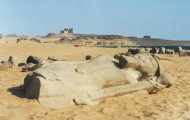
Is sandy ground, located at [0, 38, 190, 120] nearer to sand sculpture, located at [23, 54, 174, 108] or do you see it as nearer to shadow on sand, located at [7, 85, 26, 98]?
shadow on sand, located at [7, 85, 26, 98]

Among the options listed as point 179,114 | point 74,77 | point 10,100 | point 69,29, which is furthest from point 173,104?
point 69,29

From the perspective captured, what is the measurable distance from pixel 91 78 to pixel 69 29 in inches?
6448

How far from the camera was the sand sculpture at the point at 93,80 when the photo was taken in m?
6.09

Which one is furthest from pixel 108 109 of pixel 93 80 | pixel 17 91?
pixel 17 91

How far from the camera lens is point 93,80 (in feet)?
22.4

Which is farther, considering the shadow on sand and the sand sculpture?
the shadow on sand

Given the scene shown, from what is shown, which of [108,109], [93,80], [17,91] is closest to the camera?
[108,109]

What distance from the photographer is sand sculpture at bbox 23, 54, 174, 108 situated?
240 inches

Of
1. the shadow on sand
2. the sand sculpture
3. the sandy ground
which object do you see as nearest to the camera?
the sandy ground

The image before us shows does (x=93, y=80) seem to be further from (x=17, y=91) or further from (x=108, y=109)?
(x=17, y=91)

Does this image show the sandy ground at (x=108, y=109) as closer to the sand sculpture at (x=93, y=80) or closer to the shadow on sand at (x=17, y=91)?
the shadow on sand at (x=17, y=91)

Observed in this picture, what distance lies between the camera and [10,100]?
20.0 feet

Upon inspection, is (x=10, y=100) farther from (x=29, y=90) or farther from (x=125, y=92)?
(x=125, y=92)

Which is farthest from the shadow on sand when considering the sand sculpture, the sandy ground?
the sand sculpture
